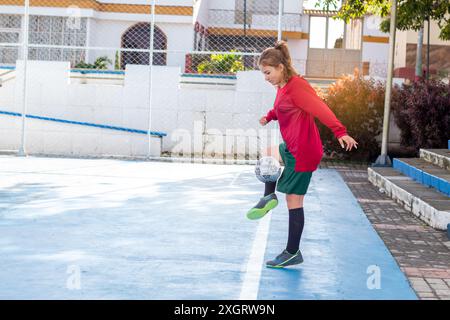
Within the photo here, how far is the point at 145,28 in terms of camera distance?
34.3m

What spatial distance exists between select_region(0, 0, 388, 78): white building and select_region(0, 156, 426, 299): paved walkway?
45.3 ft

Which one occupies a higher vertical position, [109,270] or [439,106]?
[439,106]

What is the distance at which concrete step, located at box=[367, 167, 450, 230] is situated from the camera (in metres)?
8.86

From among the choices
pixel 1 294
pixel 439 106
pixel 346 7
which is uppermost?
pixel 346 7

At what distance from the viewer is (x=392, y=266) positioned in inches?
267

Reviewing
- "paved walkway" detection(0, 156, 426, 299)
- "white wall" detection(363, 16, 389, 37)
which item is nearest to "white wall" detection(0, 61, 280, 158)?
"paved walkway" detection(0, 156, 426, 299)

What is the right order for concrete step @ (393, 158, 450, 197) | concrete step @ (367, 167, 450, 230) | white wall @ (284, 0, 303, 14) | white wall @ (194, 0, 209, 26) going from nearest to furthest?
concrete step @ (367, 167, 450, 230) < concrete step @ (393, 158, 450, 197) < white wall @ (194, 0, 209, 26) < white wall @ (284, 0, 303, 14)

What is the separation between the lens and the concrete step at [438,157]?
39.4ft

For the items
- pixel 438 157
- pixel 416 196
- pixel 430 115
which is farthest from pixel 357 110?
pixel 416 196

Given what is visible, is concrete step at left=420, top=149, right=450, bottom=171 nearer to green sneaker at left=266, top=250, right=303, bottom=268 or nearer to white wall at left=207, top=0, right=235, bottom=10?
green sneaker at left=266, top=250, right=303, bottom=268

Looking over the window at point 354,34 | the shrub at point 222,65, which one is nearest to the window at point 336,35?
the window at point 354,34
